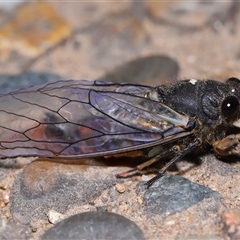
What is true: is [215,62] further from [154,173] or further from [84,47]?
[154,173]

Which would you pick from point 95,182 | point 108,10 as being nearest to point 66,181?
point 95,182

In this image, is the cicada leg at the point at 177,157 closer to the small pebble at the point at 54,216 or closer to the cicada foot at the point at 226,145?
the cicada foot at the point at 226,145

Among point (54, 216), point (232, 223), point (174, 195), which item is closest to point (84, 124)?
point (54, 216)

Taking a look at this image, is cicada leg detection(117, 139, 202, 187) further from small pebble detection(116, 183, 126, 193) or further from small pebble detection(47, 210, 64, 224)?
small pebble detection(47, 210, 64, 224)

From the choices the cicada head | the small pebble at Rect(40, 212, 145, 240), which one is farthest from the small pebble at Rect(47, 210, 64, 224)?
the cicada head

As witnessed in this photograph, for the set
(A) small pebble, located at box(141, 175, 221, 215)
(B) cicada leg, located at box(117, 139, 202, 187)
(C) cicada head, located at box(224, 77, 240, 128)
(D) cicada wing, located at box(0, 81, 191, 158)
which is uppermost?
(D) cicada wing, located at box(0, 81, 191, 158)

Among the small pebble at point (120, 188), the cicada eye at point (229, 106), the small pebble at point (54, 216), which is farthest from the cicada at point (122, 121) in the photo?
the small pebble at point (54, 216)
